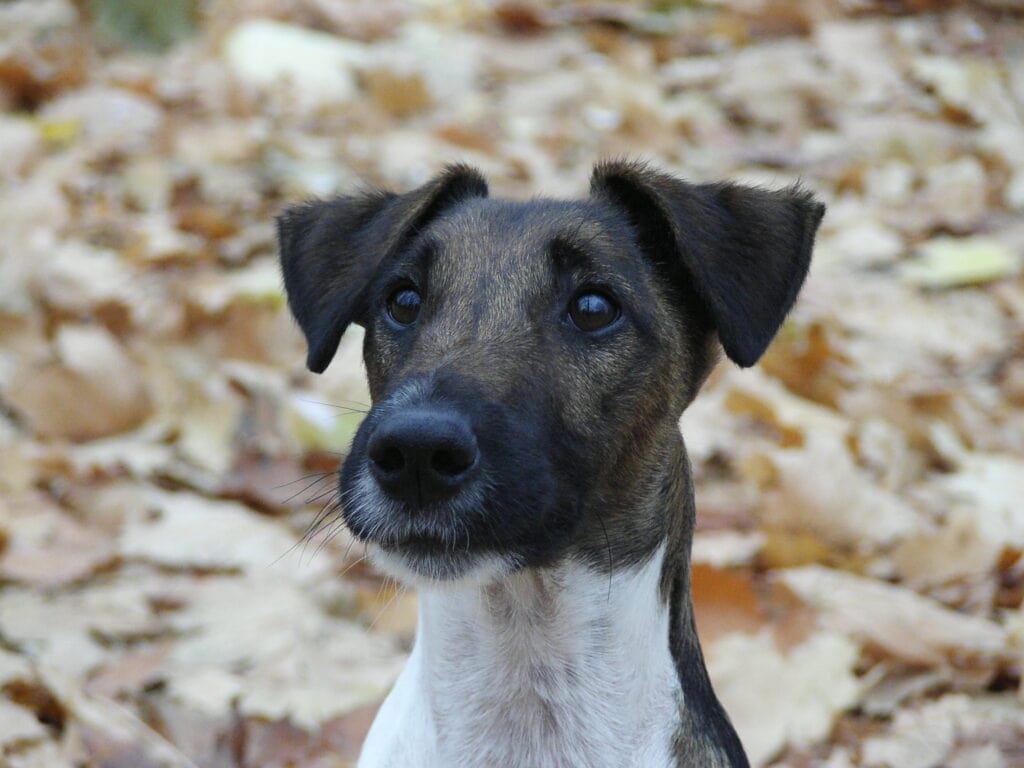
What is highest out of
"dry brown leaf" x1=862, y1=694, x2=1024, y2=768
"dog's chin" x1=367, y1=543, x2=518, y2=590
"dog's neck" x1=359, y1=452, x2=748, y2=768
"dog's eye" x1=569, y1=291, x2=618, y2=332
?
"dog's eye" x1=569, y1=291, x2=618, y2=332

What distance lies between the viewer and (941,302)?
8.48 meters

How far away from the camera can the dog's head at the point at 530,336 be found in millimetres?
3398

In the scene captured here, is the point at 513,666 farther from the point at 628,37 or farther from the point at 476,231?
the point at 628,37

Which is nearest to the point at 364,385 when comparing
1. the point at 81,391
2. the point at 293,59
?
the point at 81,391

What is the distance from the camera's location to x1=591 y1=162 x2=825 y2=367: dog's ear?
3898mm

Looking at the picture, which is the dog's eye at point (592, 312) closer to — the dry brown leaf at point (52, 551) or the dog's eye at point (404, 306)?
the dog's eye at point (404, 306)

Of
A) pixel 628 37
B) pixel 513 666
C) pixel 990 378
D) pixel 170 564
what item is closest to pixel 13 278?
pixel 170 564

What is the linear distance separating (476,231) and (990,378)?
4731 millimetres

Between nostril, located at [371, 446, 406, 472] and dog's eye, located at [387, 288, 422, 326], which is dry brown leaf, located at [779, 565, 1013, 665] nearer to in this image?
dog's eye, located at [387, 288, 422, 326]

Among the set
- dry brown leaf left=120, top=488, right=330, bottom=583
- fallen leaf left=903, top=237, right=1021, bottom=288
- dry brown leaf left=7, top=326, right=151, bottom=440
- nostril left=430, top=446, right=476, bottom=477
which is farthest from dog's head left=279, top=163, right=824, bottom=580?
fallen leaf left=903, top=237, right=1021, bottom=288

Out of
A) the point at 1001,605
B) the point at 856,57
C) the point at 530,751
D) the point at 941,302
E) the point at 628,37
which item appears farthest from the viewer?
the point at 628,37

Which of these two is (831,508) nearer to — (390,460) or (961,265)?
(961,265)

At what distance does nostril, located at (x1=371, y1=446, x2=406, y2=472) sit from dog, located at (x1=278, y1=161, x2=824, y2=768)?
1 cm

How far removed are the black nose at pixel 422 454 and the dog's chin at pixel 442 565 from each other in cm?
14
